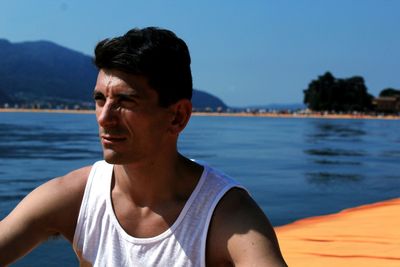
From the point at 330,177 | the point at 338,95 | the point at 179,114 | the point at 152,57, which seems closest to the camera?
the point at 152,57

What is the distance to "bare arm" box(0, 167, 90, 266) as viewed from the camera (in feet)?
5.00

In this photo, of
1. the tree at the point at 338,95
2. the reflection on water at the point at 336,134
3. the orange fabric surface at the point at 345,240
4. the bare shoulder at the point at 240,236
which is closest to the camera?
the bare shoulder at the point at 240,236

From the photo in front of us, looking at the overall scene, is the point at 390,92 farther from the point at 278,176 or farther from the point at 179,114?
the point at 179,114

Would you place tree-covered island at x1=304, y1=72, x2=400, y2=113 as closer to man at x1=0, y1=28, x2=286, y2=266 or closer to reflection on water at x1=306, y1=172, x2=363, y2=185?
reflection on water at x1=306, y1=172, x2=363, y2=185

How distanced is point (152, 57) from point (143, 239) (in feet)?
1.39

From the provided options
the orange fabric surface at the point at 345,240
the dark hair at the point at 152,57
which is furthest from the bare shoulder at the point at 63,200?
the orange fabric surface at the point at 345,240

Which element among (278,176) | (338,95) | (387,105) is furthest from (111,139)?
(387,105)

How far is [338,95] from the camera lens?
3939 inches

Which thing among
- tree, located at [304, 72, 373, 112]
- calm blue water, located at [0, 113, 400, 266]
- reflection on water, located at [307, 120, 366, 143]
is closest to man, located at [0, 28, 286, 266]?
calm blue water, located at [0, 113, 400, 266]

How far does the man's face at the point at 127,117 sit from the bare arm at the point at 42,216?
0.62 ft

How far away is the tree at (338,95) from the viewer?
324 ft

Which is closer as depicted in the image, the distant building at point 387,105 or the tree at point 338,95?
the tree at point 338,95

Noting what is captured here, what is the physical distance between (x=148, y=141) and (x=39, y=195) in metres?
0.33

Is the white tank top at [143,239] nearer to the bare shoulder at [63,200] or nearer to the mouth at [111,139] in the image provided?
the bare shoulder at [63,200]
